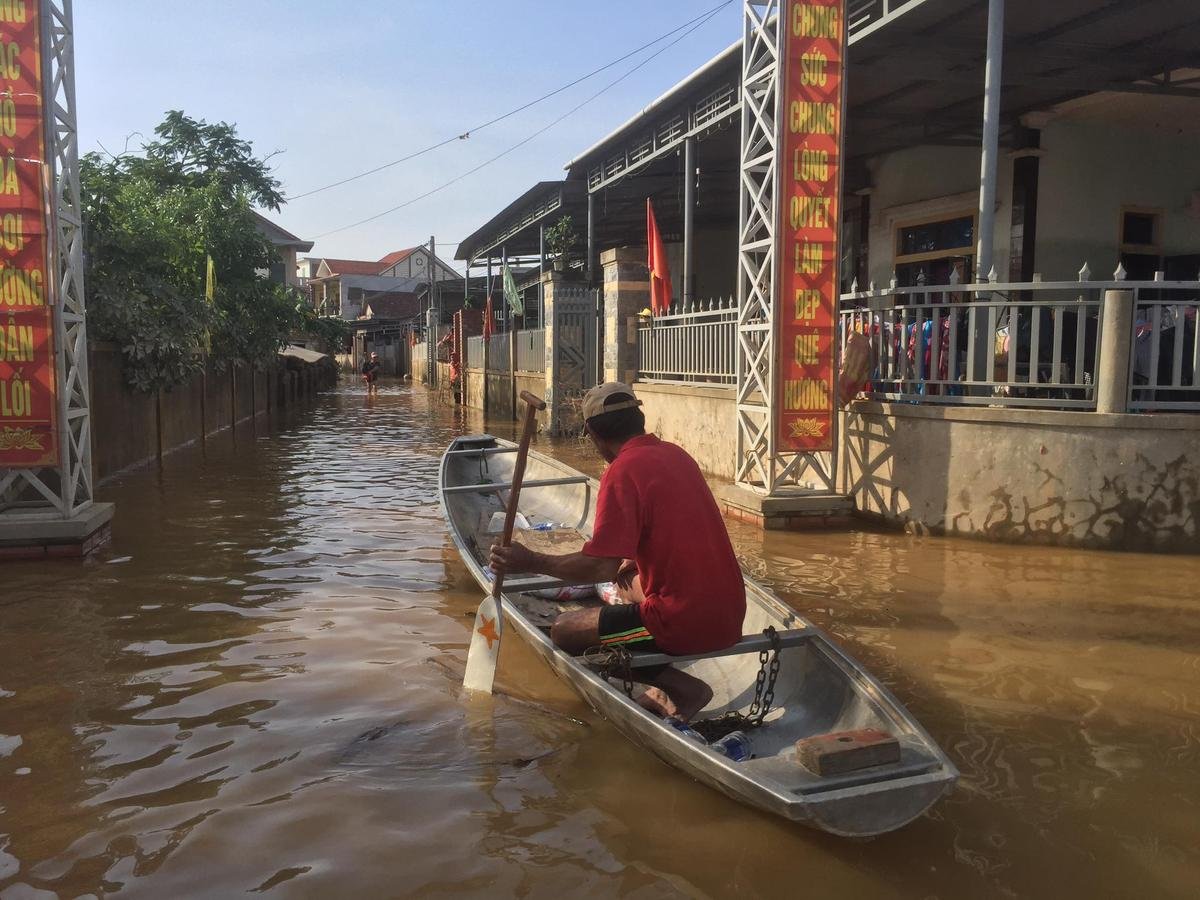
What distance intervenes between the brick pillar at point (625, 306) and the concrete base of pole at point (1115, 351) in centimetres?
797

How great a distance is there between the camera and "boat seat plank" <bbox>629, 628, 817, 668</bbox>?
3906 mm

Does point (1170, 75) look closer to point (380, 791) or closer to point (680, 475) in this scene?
point (680, 475)

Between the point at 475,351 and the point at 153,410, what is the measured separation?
13.9 m

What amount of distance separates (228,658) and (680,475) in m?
3.00

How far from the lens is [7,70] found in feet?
23.0

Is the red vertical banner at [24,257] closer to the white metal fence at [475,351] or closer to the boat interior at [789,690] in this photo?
the boat interior at [789,690]

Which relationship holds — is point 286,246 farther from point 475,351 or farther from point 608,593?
point 608,593

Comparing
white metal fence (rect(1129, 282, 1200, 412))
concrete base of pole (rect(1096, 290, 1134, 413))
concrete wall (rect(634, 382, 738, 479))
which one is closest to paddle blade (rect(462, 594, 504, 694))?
concrete base of pole (rect(1096, 290, 1134, 413))

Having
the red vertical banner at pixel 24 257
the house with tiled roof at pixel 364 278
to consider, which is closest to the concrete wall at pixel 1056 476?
the red vertical banner at pixel 24 257

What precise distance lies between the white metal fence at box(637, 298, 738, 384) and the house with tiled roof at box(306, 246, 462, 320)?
1979 inches

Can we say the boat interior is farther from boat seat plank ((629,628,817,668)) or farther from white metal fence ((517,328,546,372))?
white metal fence ((517,328,546,372))

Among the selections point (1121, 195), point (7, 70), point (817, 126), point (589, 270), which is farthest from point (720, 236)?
point (7, 70)

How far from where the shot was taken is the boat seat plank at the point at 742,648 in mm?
3906

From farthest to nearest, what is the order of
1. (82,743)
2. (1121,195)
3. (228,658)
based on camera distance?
(1121,195) < (228,658) < (82,743)
